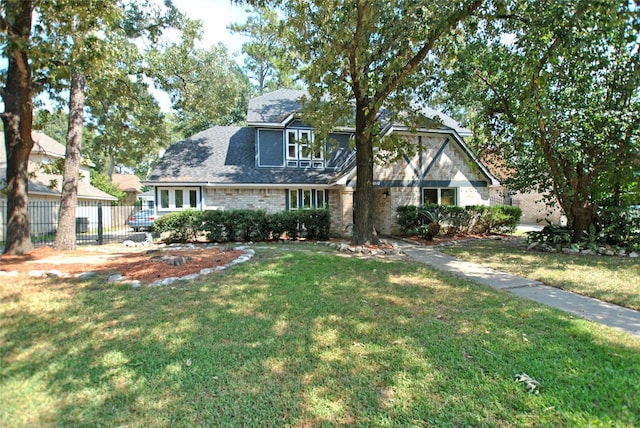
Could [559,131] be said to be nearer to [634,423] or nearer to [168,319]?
[634,423]

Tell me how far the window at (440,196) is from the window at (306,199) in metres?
4.94

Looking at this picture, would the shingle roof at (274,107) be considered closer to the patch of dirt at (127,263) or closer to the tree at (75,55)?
the tree at (75,55)

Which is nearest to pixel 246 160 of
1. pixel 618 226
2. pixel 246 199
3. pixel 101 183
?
pixel 246 199

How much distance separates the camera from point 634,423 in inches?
100

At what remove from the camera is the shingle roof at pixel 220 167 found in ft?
52.2

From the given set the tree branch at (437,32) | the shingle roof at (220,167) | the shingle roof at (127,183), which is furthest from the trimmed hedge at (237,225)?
the shingle roof at (127,183)

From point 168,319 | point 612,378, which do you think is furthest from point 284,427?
point 612,378

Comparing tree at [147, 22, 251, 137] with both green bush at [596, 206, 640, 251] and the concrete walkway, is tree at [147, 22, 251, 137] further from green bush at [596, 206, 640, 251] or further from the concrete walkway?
green bush at [596, 206, 640, 251]

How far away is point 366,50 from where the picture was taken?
8875 mm

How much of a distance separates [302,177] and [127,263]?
9.75 m

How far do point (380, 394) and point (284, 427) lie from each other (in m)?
0.87

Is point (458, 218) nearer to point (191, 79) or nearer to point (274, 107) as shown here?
point (274, 107)

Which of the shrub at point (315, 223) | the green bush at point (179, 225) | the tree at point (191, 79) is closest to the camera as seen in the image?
the green bush at point (179, 225)

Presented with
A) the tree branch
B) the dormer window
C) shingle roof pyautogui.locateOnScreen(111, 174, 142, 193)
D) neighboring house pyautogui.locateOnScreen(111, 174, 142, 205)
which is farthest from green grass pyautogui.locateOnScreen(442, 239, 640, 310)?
shingle roof pyautogui.locateOnScreen(111, 174, 142, 193)
